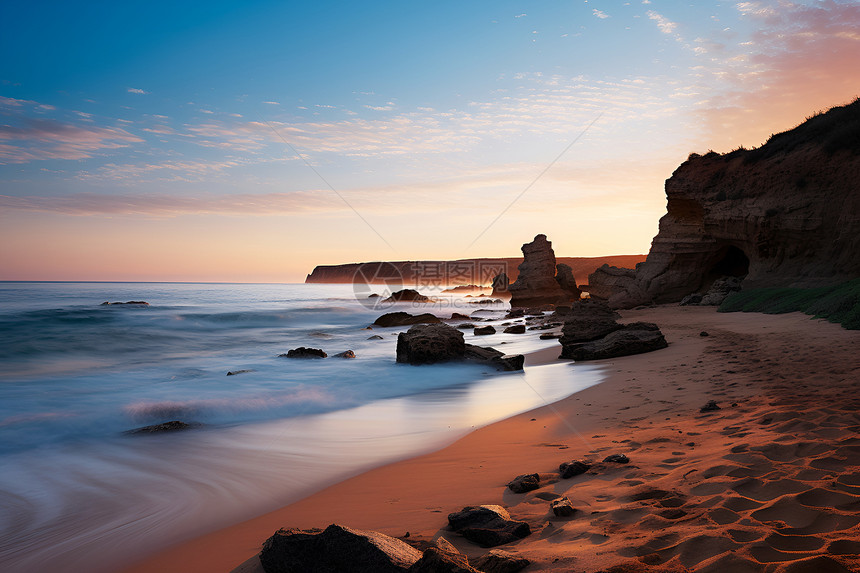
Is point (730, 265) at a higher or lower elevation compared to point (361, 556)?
higher

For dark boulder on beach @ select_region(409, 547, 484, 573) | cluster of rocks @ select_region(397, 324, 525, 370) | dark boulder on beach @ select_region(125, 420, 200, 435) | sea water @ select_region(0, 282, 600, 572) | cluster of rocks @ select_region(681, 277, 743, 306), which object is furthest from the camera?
cluster of rocks @ select_region(681, 277, 743, 306)

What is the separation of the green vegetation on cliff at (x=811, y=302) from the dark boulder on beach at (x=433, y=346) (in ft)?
25.1

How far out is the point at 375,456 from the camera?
5309mm

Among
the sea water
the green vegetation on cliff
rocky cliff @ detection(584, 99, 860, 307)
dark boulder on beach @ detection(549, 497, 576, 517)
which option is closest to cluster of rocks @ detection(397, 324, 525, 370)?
the sea water

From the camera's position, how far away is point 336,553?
245 centimetres

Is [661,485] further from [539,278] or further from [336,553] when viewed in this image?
[539,278]

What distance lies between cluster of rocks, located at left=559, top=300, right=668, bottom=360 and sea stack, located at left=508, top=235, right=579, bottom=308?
23.2 meters

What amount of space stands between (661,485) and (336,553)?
2128 millimetres

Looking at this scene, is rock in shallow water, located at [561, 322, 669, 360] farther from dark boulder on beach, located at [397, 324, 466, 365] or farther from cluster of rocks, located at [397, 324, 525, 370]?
dark boulder on beach, located at [397, 324, 466, 365]

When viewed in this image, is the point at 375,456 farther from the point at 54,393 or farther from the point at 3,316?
the point at 3,316

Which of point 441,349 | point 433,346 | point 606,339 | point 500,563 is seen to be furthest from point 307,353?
point 500,563

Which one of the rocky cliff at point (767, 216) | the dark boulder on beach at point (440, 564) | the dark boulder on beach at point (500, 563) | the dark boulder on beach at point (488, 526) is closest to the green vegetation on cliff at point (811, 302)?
the rocky cliff at point (767, 216)

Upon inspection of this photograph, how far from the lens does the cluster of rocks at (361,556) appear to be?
7.16ft

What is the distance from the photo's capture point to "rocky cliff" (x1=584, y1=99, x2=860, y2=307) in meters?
16.2
